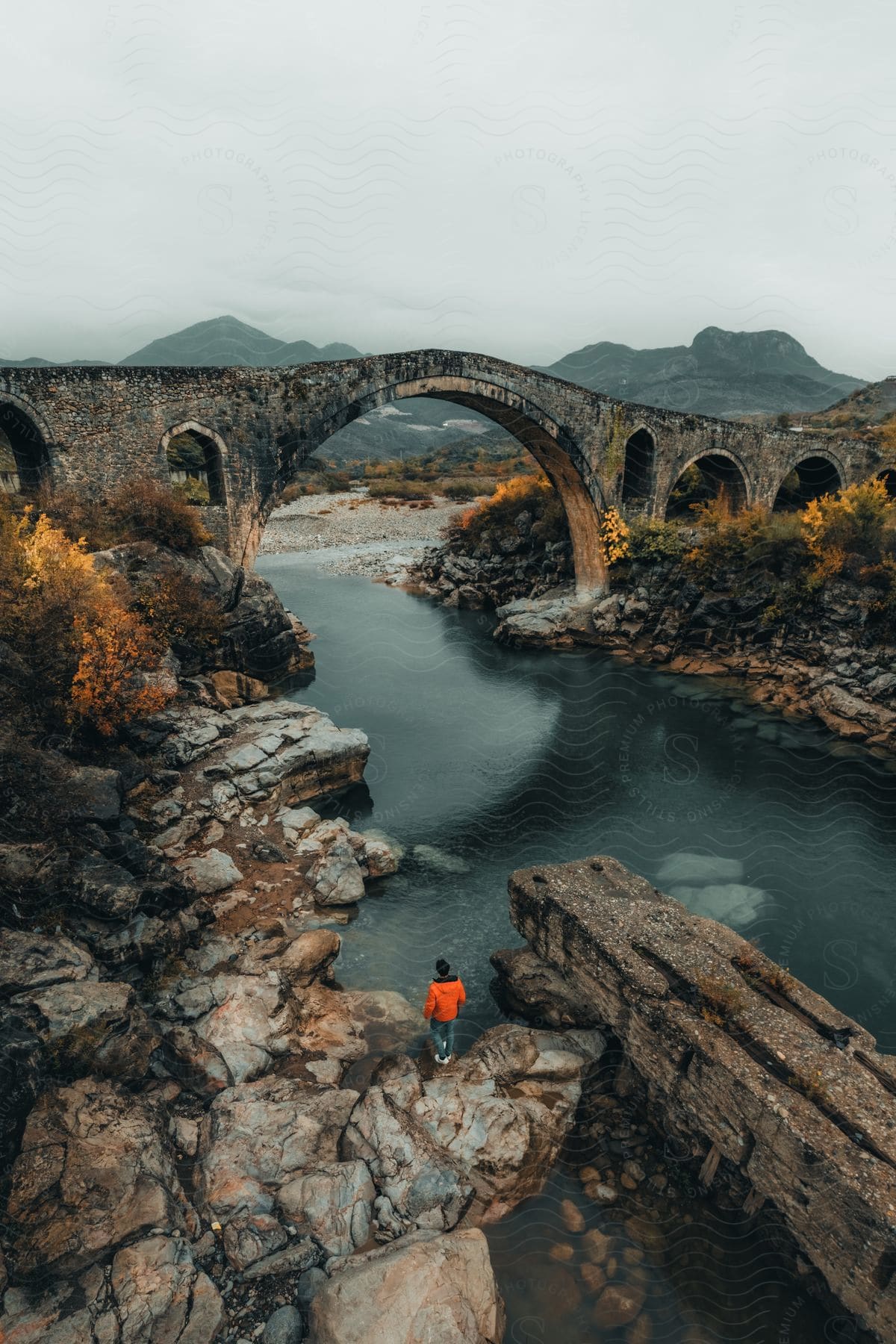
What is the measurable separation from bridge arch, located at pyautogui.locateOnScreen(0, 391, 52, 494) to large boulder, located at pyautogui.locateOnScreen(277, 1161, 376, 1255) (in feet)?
45.3

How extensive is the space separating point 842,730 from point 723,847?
6.05m

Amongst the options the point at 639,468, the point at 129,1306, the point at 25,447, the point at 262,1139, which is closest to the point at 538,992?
the point at 262,1139

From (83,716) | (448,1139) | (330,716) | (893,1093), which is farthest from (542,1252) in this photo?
(330,716)

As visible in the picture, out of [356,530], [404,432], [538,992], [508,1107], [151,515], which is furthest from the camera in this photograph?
[404,432]

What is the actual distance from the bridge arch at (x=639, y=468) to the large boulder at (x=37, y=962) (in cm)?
2166

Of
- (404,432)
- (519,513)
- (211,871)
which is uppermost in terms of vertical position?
(404,432)

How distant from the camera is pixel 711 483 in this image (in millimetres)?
27531

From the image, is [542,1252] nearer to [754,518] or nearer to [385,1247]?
[385,1247]

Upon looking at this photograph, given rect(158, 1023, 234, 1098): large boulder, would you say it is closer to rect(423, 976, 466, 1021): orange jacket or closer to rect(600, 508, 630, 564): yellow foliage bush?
rect(423, 976, 466, 1021): orange jacket

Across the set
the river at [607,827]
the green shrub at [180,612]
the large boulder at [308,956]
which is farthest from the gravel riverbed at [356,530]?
the large boulder at [308,956]

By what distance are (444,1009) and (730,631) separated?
1584 cm

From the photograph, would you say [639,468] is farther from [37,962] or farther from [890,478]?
[37,962]

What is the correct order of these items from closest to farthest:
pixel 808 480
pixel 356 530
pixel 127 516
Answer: pixel 127 516 < pixel 808 480 < pixel 356 530

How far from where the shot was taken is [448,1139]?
223 inches
